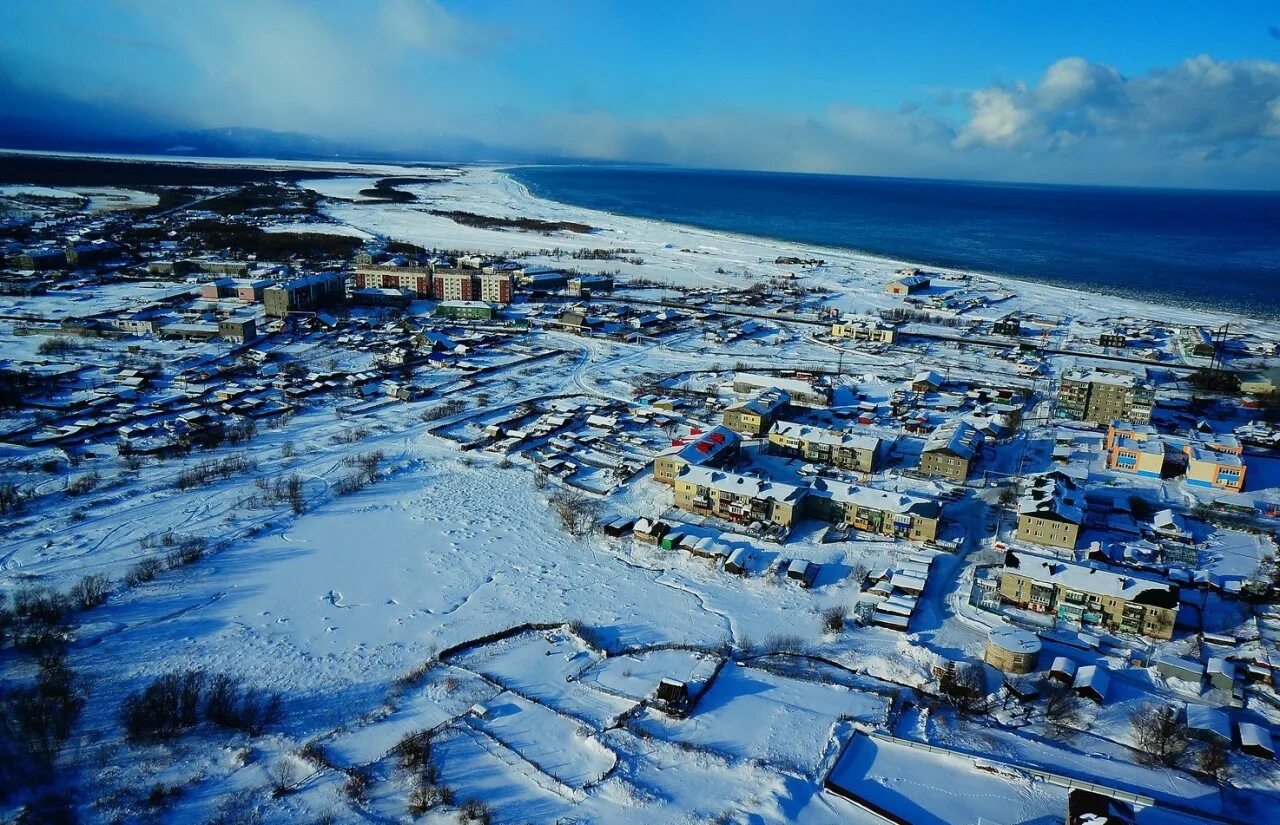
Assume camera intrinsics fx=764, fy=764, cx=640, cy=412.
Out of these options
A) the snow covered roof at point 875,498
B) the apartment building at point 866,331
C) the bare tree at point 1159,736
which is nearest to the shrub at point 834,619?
the snow covered roof at point 875,498

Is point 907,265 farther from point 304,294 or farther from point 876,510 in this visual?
point 876,510

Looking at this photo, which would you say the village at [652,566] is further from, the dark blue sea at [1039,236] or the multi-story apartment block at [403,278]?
the dark blue sea at [1039,236]

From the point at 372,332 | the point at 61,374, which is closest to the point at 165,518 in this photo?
the point at 61,374

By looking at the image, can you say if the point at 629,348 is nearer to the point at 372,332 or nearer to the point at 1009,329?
the point at 372,332

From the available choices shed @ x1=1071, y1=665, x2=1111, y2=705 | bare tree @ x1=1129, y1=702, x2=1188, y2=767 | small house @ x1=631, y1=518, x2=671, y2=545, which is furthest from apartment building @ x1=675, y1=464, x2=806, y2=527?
bare tree @ x1=1129, y1=702, x2=1188, y2=767

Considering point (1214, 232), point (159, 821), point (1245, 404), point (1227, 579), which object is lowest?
point (159, 821)

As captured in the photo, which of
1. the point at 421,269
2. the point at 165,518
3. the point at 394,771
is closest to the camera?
the point at 394,771

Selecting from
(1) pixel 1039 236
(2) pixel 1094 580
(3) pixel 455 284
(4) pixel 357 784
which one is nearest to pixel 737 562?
(2) pixel 1094 580
